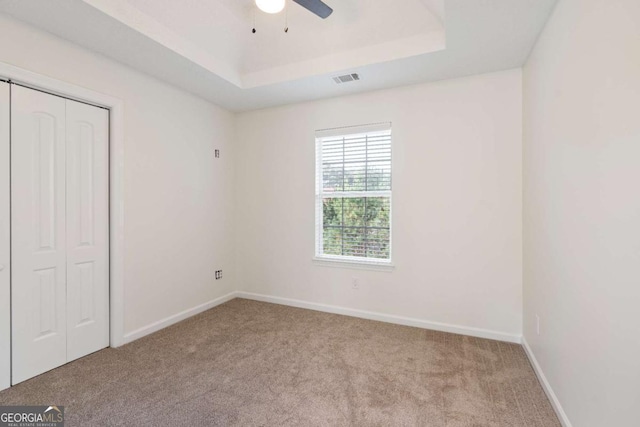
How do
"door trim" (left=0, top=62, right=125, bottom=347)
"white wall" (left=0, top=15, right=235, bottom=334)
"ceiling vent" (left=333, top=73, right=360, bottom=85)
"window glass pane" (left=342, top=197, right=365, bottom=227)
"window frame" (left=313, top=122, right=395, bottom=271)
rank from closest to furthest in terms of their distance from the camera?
1. "white wall" (left=0, top=15, right=235, bottom=334)
2. "door trim" (left=0, top=62, right=125, bottom=347)
3. "ceiling vent" (left=333, top=73, right=360, bottom=85)
4. "window frame" (left=313, top=122, right=395, bottom=271)
5. "window glass pane" (left=342, top=197, right=365, bottom=227)

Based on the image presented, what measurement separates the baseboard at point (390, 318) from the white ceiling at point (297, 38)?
254cm

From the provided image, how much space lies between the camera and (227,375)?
2365 mm

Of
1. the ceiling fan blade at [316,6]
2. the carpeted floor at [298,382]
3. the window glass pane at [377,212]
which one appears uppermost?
the ceiling fan blade at [316,6]

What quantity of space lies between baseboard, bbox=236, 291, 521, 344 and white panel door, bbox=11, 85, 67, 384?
2.17m

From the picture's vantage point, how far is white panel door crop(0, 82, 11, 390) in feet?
6.96

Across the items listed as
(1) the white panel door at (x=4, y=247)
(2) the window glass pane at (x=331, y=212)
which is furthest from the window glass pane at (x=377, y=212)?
(1) the white panel door at (x=4, y=247)

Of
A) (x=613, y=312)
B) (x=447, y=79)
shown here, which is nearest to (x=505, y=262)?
(x=613, y=312)

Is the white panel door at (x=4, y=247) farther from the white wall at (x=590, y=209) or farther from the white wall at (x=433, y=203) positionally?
the white wall at (x=590, y=209)

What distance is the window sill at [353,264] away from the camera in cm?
347

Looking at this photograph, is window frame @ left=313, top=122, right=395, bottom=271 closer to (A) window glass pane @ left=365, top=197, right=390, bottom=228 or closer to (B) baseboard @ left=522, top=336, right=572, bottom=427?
(A) window glass pane @ left=365, top=197, right=390, bottom=228

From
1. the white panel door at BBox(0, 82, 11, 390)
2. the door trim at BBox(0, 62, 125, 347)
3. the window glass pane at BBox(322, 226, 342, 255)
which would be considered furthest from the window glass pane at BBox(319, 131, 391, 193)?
the white panel door at BBox(0, 82, 11, 390)

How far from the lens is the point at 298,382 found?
2270 mm

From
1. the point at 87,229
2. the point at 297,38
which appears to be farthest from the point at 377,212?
the point at 87,229

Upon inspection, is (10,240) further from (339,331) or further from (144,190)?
(339,331)
